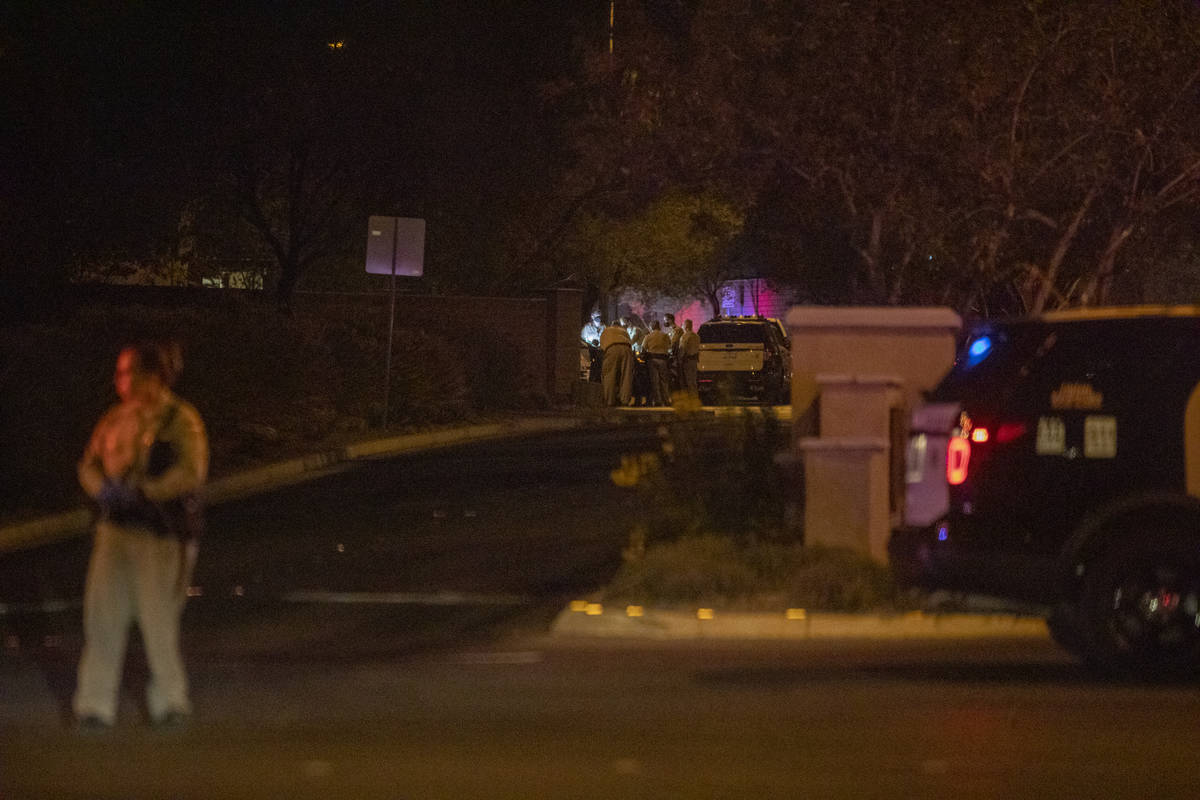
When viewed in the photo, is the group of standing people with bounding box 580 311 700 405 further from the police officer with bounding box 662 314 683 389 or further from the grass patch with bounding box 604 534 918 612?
the grass patch with bounding box 604 534 918 612

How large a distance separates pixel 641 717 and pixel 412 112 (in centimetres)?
2056

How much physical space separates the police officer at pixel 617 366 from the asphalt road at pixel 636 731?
20061mm

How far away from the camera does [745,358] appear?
32750 millimetres

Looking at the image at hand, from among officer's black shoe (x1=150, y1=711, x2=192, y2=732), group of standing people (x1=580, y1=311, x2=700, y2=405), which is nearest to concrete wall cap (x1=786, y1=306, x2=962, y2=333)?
officer's black shoe (x1=150, y1=711, x2=192, y2=732)

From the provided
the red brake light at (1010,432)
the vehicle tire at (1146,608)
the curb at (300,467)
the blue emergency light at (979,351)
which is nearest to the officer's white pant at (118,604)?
the red brake light at (1010,432)

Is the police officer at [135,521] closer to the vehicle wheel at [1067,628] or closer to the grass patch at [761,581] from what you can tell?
the grass patch at [761,581]

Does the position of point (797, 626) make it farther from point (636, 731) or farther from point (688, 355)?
point (688, 355)

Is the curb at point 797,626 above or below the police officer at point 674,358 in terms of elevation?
below

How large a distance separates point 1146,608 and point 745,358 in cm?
2440

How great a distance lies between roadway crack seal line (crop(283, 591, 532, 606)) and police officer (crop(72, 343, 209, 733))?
151 inches

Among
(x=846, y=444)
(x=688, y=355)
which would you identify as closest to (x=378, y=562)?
(x=846, y=444)

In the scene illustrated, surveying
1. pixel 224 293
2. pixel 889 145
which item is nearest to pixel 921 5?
pixel 889 145

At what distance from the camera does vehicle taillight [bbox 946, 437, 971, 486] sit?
8.51m

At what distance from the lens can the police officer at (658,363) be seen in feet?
100
